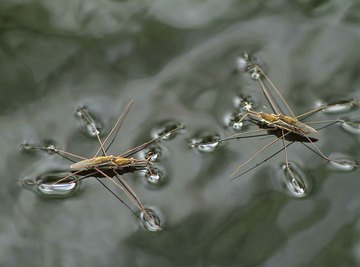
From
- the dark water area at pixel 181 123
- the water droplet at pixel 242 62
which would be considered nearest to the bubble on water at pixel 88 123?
the dark water area at pixel 181 123

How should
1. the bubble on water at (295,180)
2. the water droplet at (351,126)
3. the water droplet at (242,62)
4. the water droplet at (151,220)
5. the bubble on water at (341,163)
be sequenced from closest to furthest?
the water droplet at (151,220) → the bubble on water at (295,180) → the bubble on water at (341,163) → the water droplet at (351,126) → the water droplet at (242,62)

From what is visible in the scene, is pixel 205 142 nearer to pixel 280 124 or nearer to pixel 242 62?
pixel 280 124

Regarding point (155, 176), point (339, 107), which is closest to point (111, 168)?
point (155, 176)

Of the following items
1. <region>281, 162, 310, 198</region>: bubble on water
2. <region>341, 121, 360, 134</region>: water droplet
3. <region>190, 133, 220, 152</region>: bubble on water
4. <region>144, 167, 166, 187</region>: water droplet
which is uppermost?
<region>190, 133, 220, 152</region>: bubble on water

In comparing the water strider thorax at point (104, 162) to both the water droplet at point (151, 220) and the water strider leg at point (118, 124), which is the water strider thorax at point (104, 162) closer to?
the water strider leg at point (118, 124)

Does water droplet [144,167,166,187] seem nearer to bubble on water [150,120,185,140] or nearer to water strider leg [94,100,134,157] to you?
bubble on water [150,120,185,140]

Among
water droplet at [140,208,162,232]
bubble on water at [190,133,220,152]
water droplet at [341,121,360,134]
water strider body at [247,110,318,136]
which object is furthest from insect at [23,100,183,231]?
water droplet at [341,121,360,134]
